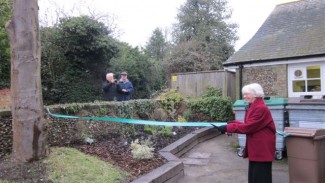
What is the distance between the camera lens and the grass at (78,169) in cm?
475

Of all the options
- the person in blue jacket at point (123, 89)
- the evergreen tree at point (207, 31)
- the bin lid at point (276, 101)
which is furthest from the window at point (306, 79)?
the evergreen tree at point (207, 31)

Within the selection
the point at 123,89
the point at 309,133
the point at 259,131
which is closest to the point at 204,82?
the point at 123,89

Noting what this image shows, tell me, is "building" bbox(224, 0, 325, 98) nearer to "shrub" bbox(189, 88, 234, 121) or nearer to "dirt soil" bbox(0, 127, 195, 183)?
"shrub" bbox(189, 88, 234, 121)

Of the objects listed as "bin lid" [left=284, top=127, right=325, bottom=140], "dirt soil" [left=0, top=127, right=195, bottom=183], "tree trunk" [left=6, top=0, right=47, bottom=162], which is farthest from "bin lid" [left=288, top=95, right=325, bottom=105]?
"tree trunk" [left=6, top=0, right=47, bottom=162]

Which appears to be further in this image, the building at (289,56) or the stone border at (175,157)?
the building at (289,56)

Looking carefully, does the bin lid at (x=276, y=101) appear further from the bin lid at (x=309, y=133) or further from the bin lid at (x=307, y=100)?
the bin lid at (x=309, y=133)

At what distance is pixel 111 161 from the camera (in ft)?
19.1

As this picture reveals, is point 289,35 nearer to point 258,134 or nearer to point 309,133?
point 309,133

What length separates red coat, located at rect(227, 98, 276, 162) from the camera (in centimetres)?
440

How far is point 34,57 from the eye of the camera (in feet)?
17.1

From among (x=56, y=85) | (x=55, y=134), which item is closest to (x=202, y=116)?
(x=55, y=134)

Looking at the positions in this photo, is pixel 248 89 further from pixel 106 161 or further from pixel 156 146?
pixel 156 146

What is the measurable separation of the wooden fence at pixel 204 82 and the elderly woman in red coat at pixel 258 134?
9.67 m

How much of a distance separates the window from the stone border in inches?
147
